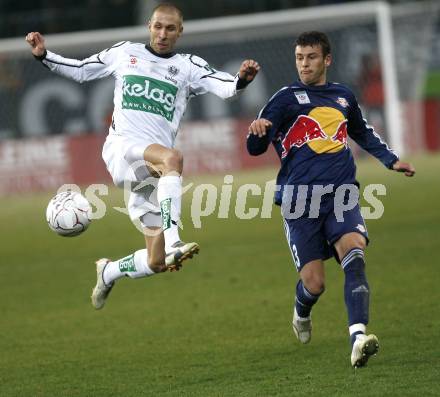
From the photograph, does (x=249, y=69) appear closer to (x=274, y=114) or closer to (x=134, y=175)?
(x=274, y=114)

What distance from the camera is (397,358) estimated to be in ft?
24.9

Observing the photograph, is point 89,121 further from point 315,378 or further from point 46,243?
point 315,378

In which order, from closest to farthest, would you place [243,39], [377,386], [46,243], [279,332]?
1. [377,386]
2. [279,332]
3. [46,243]
4. [243,39]

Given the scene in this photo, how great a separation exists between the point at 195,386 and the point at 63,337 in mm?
2725

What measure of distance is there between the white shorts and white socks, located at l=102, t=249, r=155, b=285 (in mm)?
286

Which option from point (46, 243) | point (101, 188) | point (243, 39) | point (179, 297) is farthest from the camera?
point (243, 39)

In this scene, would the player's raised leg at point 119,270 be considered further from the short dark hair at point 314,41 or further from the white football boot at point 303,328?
the short dark hair at point 314,41

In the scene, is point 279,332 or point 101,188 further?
point 101,188

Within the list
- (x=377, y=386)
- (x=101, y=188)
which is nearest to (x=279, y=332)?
(x=377, y=386)

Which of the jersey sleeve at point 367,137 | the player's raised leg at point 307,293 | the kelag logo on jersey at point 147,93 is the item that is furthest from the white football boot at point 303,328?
→ the kelag logo on jersey at point 147,93

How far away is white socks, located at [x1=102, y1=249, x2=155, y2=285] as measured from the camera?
28.5 ft

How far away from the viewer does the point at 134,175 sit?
335 inches

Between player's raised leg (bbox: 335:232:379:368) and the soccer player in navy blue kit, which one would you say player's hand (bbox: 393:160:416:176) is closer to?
the soccer player in navy blue kit

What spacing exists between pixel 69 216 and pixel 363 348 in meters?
2.83
